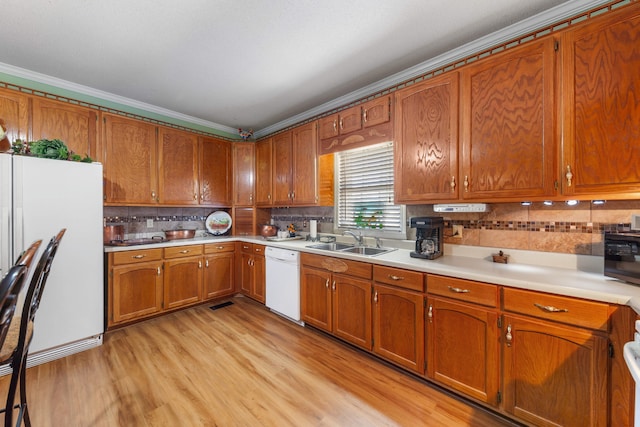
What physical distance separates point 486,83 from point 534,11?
0.61m

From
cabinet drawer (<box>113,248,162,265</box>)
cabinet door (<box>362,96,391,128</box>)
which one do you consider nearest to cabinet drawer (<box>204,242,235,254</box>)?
cabinet drawer (<box>113,248,162,265</box>)

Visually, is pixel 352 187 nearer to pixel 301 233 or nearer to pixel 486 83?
pixel 301 233

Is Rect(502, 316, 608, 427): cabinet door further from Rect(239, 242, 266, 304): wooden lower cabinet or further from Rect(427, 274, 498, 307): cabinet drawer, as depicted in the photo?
Rect(239, 242, 266, 304): wooden lower cabinet

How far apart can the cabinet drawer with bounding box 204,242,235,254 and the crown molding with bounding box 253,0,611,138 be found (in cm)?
223

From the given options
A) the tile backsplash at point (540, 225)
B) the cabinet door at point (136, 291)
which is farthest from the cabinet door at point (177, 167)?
the tile backsplash at point (540, 225)

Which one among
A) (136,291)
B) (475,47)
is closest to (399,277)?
(475,47)

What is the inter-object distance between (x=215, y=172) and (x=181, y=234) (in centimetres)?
101

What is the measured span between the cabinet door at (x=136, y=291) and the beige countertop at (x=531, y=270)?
2.12 meters

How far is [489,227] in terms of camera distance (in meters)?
2.06

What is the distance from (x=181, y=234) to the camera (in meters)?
3.56

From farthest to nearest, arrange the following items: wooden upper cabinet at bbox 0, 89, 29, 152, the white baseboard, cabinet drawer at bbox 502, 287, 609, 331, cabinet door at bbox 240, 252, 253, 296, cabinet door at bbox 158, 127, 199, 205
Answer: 1. cabinet door at bbox 240, 252, 253, 296
2. cabinet door at bbox 158, 127, 199, 205
3. wooden upper cabinet at bbox 0, 89, 29, 152
4. the white baseboard
5. cabinet drawer at bbox 502, 287, 609, 331

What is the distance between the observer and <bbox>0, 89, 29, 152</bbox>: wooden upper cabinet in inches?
89.4

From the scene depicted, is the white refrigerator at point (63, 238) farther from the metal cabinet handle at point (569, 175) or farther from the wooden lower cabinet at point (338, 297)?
the metal cabinet handle at point (569, 175)

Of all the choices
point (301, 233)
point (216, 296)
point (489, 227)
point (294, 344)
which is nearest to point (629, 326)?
point (489, 227)
